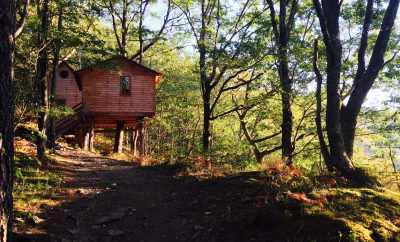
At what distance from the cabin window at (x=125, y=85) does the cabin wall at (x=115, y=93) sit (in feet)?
0.69

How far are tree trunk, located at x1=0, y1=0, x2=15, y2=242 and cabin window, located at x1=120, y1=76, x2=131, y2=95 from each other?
22.7 m

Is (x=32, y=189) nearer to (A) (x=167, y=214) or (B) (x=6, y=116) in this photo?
(A) (x=167, y=214)

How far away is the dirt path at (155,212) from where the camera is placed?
25.6 feet

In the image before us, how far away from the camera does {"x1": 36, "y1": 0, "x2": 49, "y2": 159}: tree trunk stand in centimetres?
1510

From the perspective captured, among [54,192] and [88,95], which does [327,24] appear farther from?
[88,95]

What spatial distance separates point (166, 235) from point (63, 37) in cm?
980

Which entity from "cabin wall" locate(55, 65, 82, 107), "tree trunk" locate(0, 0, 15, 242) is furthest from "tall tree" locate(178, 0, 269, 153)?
"cabin wall" locate(55, 65, 82, 107)

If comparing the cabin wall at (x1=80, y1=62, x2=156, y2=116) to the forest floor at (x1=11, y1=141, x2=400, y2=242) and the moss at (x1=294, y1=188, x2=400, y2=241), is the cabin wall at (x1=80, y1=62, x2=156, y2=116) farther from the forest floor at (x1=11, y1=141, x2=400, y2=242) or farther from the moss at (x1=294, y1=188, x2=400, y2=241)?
the moss at (x1=294, y1=188, x2=400, y2=241)

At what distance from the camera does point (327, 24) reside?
9672 millimetres

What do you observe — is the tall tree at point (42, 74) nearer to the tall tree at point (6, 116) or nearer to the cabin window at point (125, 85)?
the tall tree at point (6, 116)

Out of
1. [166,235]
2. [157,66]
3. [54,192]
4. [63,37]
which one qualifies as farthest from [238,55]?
[157,66]

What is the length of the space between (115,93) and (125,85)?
898 millimetres

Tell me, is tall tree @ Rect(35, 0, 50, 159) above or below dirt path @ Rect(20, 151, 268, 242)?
above

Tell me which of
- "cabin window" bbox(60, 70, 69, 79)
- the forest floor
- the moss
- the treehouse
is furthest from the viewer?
"cabin window" bbox(60, 70, 69, 79)
